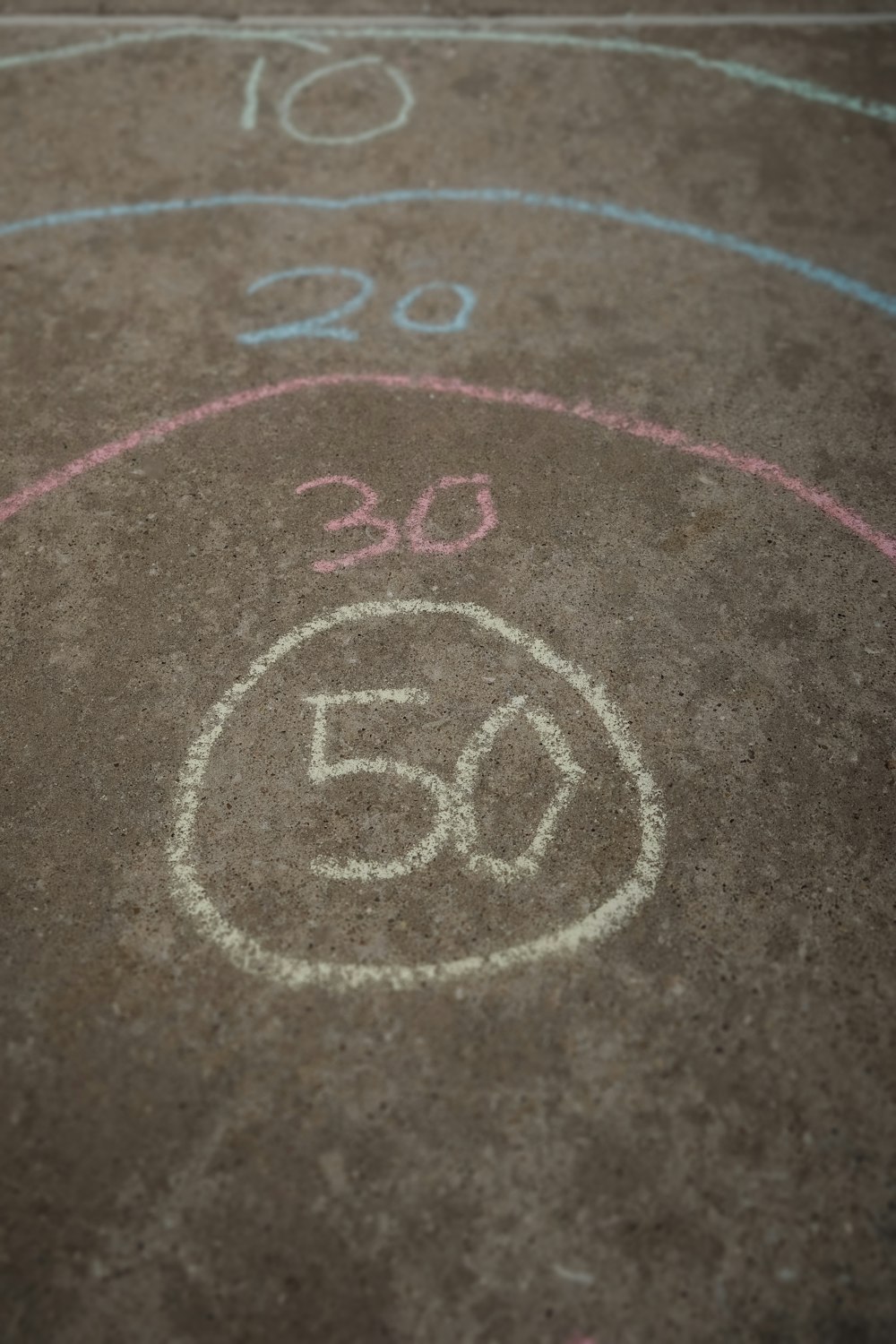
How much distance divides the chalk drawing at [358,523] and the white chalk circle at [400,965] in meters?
0.20

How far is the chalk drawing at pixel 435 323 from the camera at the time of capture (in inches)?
169

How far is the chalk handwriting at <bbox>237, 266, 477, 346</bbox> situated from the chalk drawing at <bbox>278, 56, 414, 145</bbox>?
994mm

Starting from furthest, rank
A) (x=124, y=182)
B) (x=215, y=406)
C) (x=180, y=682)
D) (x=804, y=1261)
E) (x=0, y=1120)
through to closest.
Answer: (x=124, y=182) → (x=215, y=406) → (x=180, y=682) → (x=0, y=1120) → (x=804, y=1261)

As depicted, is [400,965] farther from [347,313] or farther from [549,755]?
[347,313]

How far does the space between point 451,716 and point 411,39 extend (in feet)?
13.4

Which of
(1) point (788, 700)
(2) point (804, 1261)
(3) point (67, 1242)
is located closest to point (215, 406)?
(1) point (788, 700)

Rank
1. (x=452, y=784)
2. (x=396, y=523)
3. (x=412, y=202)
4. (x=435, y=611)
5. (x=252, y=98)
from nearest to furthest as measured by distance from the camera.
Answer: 1. (x=452, y=784)
2. (x=435, y=611)
3. (x=396, y=523)
4. (x=412, y=202)
5. (x=252, y=98)

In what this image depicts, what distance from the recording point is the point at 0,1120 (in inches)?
101

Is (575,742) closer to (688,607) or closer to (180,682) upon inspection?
(688,607)

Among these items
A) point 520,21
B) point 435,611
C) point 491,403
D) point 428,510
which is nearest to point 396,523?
point 428,510

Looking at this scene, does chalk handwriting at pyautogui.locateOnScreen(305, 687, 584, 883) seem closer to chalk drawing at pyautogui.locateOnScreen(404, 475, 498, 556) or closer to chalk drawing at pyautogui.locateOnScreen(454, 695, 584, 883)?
chalk drawing at pyautogui.locateOnScreen(454, 695, 584, 883)

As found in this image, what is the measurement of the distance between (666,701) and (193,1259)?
1.87 metres

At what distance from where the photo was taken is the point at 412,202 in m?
4.79

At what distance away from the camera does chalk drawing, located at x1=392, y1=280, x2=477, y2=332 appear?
4289 mm
